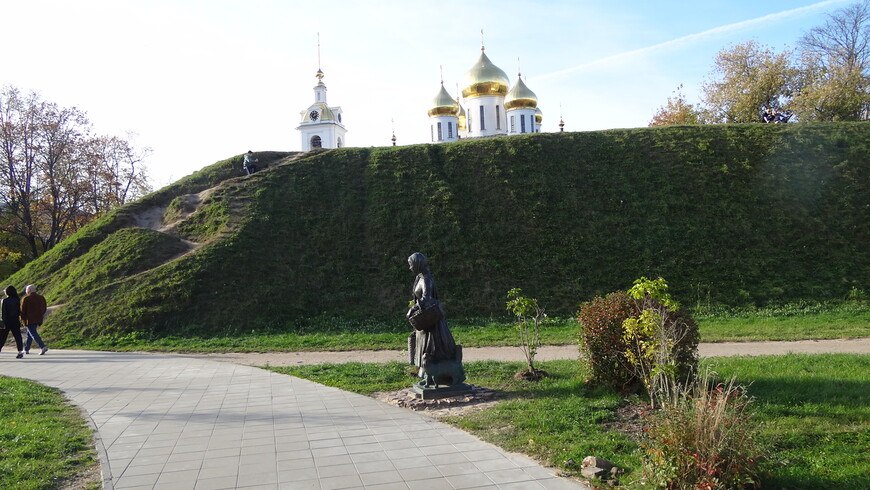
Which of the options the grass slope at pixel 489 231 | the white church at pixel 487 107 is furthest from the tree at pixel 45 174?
the white church at pixel 487 107

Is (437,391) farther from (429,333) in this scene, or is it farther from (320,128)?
(320,128)

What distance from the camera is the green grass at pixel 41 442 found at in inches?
206

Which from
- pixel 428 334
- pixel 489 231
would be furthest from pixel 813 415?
pixel 489 231

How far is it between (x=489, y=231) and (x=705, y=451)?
56.3 feet

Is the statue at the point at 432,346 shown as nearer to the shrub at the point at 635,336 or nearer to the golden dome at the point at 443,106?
the shrub at the point at 635,336

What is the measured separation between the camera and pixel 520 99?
145 feet

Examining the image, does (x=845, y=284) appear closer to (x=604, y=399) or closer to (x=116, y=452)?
(x=604, y=399)

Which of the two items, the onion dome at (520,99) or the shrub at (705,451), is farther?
the onion dome at (520,99)

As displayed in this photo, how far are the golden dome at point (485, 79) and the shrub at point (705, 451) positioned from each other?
41.3 metres

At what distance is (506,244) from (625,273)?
4091 mm

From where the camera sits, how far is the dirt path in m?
11.5

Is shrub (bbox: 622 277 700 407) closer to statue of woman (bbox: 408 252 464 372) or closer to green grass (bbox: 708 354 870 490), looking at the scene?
green grass (bbox: 708 354 870 490)

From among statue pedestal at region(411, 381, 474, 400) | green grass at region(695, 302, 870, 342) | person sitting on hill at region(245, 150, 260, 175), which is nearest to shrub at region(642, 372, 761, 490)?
statue pedestal at region(411, 381, 474, 400)

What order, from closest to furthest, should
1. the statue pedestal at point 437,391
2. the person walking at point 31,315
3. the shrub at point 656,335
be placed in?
the shrub at point 656,335 → the statue pedestal at point 437,391 → the person walking at point 31,315
